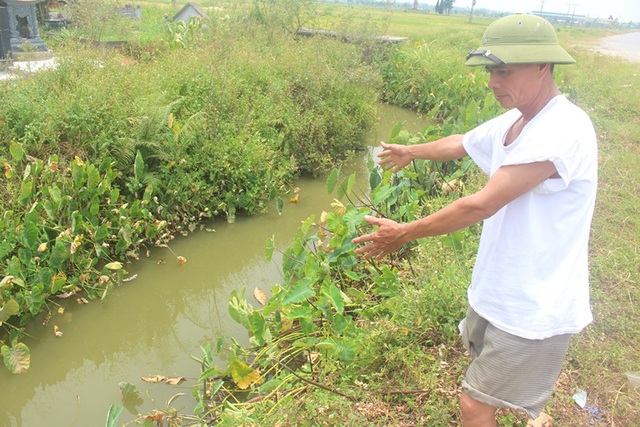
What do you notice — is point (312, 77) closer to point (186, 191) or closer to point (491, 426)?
point (186, 191)

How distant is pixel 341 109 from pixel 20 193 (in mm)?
4811

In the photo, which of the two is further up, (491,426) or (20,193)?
(491,426)

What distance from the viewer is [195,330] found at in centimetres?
435

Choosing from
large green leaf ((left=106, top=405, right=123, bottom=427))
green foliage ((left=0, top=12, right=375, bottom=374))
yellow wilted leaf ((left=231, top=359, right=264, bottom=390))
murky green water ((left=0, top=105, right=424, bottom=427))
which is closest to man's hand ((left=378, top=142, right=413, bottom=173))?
yellow wilted leaf ((left=231, top=359, right=264, bottom=390))

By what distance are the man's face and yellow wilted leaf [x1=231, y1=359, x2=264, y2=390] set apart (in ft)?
7.65

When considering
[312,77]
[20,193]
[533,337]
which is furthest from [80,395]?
[312,77]

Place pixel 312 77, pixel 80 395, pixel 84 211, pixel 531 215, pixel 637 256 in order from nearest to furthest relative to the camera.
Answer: pixel 531 215 < pixel 80 395 < pixel 637 256 < pixel 84 211 < pixel 312 77

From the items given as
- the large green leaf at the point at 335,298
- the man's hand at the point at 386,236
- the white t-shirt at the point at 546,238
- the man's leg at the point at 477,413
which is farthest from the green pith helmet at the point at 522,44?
the large green leaf at the point at 335,298

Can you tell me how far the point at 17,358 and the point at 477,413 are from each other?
3175 millimetres

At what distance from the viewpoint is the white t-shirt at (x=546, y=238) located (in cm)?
154

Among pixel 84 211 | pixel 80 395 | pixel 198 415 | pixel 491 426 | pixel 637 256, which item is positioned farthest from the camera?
pixel 84 211

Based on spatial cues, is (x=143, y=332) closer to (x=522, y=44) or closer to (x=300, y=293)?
(x=300, y=293)

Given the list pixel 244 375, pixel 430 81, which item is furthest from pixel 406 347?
pixel 430 81

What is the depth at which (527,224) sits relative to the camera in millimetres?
1636
